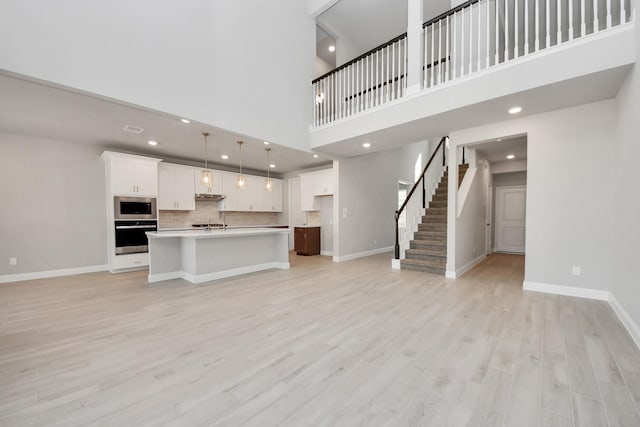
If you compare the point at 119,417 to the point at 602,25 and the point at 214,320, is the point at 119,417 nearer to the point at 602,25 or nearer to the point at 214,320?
the point at 214,320

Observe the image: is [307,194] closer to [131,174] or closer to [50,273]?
[131,174]

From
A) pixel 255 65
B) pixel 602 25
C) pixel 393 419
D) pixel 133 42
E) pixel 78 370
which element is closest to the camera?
pixel 393 419

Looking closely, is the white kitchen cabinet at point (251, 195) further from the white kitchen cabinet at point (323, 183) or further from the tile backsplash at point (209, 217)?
the white kitchen cabinet at point (323, 183)

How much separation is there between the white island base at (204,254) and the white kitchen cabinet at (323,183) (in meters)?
2.33

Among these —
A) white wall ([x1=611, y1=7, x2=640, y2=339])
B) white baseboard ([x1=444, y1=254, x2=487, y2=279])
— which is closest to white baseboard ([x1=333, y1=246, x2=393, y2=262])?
white baseboard ([x1=444, y1=254, x2=487, y2=279])

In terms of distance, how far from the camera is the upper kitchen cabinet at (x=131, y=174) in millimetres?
5141

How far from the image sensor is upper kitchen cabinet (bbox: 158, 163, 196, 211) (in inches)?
238

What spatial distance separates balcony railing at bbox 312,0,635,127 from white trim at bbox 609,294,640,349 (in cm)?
300

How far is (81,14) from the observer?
2.87m

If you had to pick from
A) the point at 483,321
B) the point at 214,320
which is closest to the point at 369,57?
the point at 483,321

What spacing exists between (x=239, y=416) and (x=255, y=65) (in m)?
5.06

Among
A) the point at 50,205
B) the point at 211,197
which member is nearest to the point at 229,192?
the point at 211,197

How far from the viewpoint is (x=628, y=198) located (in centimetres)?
270

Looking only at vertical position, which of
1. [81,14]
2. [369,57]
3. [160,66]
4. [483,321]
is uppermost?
[369,57]
